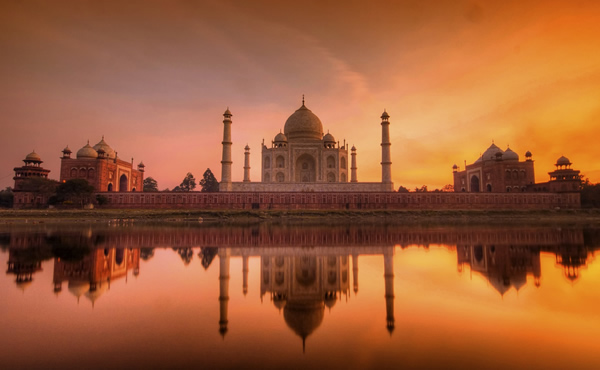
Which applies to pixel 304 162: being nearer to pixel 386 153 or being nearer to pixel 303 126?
pixel 303 126

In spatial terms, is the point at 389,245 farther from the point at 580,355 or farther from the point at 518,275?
the point at 580,355

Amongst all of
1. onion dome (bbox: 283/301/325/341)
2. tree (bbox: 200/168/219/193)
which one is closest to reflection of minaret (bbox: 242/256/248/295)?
onion dome (bbox: 283/301/325/341)

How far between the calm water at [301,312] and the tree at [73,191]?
29.5m

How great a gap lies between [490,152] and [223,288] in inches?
2165

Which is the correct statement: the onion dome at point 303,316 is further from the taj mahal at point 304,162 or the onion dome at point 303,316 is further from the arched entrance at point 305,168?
the arched entrance at point 305,168

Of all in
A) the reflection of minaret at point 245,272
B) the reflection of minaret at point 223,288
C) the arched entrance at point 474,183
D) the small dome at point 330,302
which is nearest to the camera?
the reflection of minaret at point 223,288

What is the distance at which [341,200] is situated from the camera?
40250 mm

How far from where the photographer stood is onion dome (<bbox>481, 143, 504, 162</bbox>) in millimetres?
51356

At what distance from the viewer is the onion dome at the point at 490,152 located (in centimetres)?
5136

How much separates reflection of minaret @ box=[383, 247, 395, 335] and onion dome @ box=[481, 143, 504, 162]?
46.9 metres

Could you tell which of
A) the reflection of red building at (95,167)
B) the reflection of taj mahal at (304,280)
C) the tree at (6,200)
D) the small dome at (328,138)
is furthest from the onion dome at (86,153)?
the reflection of taj mahal at (304,280)

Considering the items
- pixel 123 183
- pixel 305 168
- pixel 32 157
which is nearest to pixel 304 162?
pixel 305 168

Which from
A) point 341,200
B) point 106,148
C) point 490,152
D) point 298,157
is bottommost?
point 341,200

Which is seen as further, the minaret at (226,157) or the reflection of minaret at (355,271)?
the minaret at (226,157)
